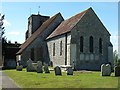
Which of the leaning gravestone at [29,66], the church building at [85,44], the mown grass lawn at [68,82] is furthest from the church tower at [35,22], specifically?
the mown grass lawn at [68,82]

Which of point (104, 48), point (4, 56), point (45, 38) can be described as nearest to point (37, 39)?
point (45, 38)

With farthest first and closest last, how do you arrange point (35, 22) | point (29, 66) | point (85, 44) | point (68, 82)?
point (35, 22) < point (85, 44) < point (29, 66) < point (68, 82)

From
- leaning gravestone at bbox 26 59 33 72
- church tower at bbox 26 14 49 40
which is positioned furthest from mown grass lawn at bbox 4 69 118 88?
church tower at bbox 26 14 49 40

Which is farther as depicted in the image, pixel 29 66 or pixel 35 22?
pixel 35 22

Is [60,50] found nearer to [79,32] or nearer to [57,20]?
[79,32]

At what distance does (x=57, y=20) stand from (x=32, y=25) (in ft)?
43.4

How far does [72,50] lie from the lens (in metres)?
36.4

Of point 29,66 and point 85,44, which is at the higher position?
point 85,44

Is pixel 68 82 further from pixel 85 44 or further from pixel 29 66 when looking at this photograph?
pixel 85 44

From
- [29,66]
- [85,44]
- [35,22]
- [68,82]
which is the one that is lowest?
[68,82]

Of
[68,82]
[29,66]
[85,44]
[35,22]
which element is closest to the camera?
[68,82]

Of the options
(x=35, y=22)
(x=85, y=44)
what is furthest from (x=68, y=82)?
(x=35, y=22)

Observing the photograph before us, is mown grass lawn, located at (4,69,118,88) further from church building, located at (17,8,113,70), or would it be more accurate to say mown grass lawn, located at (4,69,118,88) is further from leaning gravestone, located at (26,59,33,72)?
church building, located at (17,8,113,70)

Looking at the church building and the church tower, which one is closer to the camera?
the church building
